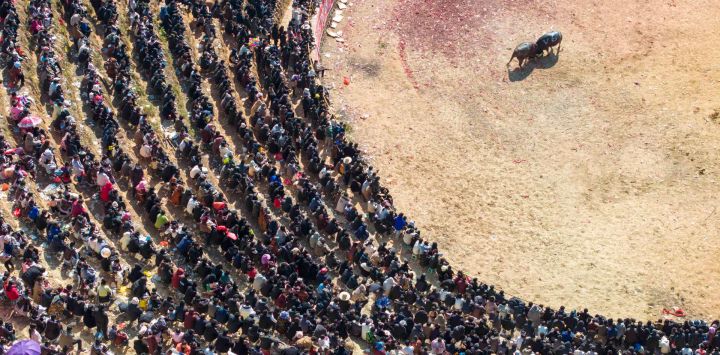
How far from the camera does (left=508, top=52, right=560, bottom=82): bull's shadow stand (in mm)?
65188

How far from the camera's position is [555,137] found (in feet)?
197

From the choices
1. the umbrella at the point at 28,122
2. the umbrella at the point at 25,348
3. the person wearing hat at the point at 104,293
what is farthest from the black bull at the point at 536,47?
the umbrella at the point at 25,348

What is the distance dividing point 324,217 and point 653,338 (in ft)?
52.3

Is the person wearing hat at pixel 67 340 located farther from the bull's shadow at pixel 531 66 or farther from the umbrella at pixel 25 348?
the bull's shadow at pixel 531 66

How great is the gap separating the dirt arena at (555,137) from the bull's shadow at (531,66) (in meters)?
0.12

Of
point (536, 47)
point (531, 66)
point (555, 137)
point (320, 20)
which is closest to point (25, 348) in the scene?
point (555, 137)

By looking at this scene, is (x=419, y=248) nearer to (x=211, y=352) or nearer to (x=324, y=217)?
(x=324, y=217)

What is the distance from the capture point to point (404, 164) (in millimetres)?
57250

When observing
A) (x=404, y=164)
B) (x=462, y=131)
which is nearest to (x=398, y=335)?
(x=404, y=164)

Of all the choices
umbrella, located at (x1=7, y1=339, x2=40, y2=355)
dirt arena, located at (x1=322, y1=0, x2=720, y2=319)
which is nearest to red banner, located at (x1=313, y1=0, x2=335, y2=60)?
dirt arena, located at (x1=322, y1=0, x2=720, y2=319)

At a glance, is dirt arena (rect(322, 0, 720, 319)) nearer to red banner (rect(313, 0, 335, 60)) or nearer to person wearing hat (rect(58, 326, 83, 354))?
red banner (rect(313, 0, 335, 60))

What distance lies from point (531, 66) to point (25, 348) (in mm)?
40525

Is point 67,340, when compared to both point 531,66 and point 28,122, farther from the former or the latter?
point 531,66

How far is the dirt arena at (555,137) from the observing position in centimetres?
5134
